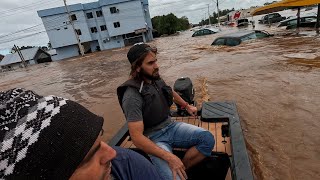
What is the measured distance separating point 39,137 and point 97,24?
42.6 m

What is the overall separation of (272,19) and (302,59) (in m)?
27.7

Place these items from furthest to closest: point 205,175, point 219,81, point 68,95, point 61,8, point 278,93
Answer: point 61,8 → point 68,95 → point 219,81 → point 278,93 → point 205,175

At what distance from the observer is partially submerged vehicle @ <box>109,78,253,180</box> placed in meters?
2.65

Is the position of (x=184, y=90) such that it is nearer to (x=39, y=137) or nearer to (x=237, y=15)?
(x=39, y=137)

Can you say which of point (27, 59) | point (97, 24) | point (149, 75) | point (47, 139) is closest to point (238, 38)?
point (149, 75)

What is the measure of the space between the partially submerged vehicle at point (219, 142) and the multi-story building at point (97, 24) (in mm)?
36463

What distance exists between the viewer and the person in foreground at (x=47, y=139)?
0.86 m

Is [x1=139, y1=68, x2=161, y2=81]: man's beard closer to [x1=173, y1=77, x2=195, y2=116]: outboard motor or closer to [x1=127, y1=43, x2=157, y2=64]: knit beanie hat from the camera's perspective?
[x1=127, y1=43, x2=157, y2=64]: knit beanie hat

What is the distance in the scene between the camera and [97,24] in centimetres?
4066

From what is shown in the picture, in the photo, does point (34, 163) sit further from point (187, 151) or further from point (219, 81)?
point (219, 81)

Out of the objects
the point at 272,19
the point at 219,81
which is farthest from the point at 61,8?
the point at 219,81

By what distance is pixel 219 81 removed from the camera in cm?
873

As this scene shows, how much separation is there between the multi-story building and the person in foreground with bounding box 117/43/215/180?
124ft

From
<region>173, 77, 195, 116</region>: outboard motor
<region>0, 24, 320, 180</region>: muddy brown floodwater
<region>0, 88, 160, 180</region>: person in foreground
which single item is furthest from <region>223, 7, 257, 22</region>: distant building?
<region>0, 88, 160, 180</region>: person in foreground
